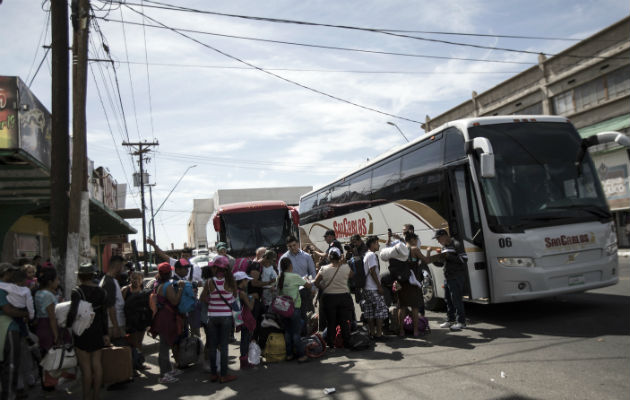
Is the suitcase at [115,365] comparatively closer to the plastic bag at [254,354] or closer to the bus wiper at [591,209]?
the plastic bag at [254,354]

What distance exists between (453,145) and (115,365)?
6819mm

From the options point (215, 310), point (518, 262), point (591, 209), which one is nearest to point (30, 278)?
point (215, 310)

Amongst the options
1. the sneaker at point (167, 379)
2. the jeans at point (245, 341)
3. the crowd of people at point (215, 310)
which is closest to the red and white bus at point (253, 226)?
the crowd of people at point (215, 310)

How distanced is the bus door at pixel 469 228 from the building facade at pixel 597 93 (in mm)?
16471

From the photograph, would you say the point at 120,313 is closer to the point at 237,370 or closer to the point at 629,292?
the point at 237,370

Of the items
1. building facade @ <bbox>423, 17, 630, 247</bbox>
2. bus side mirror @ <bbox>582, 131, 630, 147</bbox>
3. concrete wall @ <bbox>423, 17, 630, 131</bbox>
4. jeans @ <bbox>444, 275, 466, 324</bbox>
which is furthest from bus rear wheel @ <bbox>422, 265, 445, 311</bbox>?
concrete wall @ <bbox>423, 17, 630, 131</bbox>

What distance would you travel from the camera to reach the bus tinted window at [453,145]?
9.20m

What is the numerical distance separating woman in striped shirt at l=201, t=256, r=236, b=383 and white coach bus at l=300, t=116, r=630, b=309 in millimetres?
4333

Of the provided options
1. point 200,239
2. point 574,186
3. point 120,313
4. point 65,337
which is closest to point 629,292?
point 574,186

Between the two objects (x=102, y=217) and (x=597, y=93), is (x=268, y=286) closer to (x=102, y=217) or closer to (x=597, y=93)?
(x=102, y=217)

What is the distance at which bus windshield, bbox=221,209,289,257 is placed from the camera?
53.5 feet

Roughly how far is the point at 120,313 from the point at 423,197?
633 centimetres

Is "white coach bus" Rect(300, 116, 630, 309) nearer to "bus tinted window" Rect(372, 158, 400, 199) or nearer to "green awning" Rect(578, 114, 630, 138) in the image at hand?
"bus tinted window" Rect(372, 158, 400, 199)

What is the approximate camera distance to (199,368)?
776 centimetres
